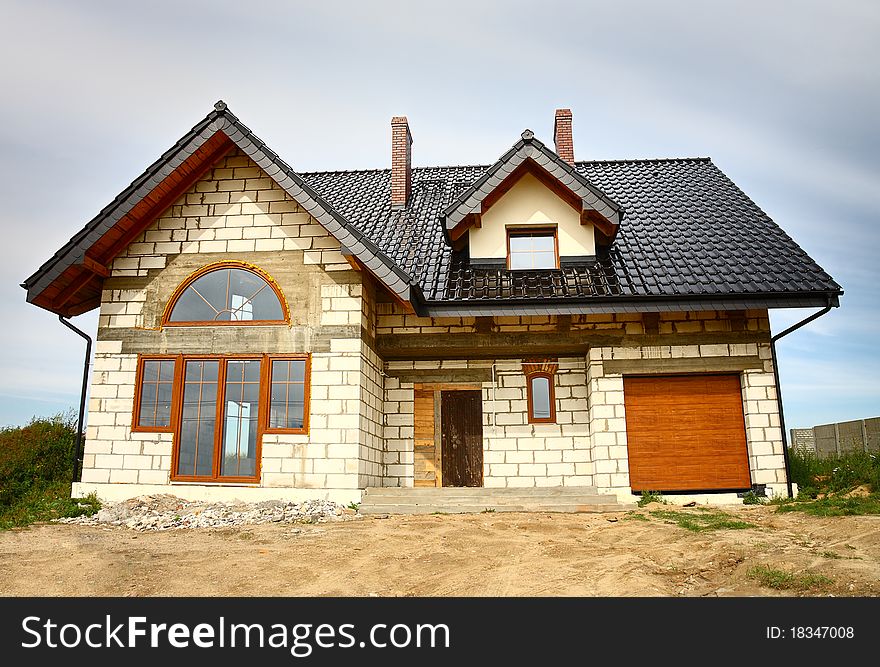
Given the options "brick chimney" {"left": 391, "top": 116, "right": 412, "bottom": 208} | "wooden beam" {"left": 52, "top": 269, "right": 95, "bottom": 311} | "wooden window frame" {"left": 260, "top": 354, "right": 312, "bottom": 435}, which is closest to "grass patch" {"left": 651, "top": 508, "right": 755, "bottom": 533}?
"wooden window frame" {"left": 260, "top": 354, "right": 312, "bottom": 435}

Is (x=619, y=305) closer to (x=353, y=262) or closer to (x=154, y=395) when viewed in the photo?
(x=353, y=262)

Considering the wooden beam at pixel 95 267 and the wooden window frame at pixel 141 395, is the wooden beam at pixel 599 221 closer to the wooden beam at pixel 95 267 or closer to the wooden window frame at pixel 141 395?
the wooden window frame at pixel 141 395

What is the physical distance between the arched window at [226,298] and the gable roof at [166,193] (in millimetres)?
1492

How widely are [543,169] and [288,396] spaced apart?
632 cm

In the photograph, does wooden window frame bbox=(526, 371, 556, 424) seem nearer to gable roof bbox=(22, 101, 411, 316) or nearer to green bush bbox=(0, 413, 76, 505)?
gable roof bbox=(22, 101, 411, 316)

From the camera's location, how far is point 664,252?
13070 millimetres

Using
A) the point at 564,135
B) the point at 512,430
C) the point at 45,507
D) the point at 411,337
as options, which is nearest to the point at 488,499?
the point at 512,430

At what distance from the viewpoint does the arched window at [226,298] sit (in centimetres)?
1155

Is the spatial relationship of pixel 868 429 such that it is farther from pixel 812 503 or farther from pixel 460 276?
pixel 460 276

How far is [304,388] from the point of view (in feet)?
36.7

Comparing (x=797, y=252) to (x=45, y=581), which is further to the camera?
(x=797, y=252)

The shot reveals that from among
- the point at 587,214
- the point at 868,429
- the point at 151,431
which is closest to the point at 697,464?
the point at 587,214

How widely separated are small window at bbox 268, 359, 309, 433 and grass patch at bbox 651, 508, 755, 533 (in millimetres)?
5949
